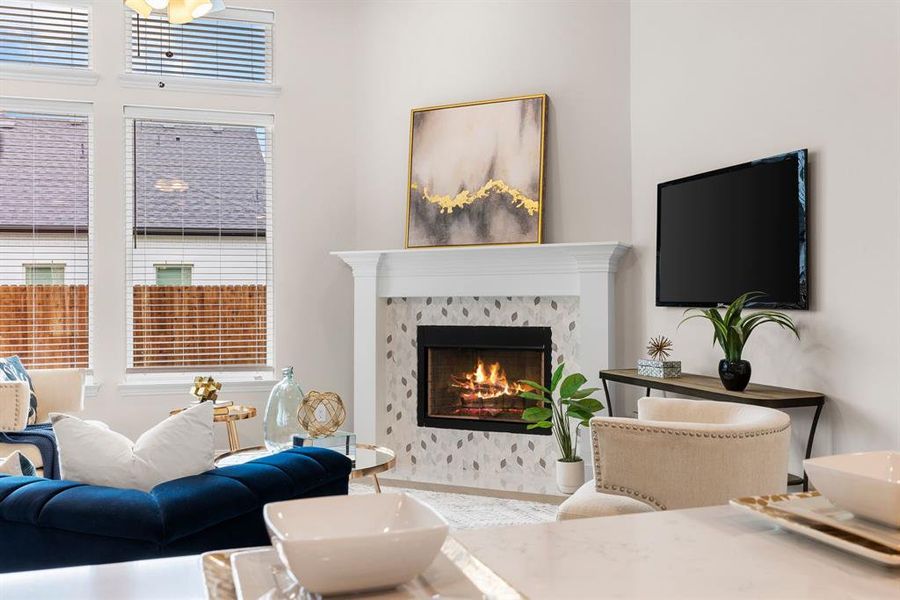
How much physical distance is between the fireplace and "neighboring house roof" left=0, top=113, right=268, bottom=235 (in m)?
1.58

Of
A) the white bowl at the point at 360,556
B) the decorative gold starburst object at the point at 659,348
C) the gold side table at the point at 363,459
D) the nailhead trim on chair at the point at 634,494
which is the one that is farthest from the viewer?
the decorative gold starburst object at the point at 659,348

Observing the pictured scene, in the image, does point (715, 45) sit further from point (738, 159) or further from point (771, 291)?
point (771, 291)

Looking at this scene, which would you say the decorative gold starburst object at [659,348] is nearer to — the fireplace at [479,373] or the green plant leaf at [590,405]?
the green plant leaf at [590,405]

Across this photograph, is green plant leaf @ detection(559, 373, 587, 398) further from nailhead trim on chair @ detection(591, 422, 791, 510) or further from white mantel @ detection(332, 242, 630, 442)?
nailhead trim on chair @ detection(591, 422, 791, 510)

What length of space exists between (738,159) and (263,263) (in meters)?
3.31

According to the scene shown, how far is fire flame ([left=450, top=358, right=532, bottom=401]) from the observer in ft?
17.0

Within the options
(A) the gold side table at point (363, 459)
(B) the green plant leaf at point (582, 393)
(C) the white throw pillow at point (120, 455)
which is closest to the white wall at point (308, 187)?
(A) the gold side table at point (363, 459)

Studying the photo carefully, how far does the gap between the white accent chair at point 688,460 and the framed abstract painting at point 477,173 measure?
8.61 feet

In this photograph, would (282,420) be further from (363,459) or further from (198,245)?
(198,245)

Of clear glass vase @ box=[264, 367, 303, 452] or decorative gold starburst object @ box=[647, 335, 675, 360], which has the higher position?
decorative gold starburst object @ box=[647, 335, 675, 360]

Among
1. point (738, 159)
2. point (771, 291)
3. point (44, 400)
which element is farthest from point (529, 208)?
point (44, 400)

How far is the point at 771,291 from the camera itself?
359 cm

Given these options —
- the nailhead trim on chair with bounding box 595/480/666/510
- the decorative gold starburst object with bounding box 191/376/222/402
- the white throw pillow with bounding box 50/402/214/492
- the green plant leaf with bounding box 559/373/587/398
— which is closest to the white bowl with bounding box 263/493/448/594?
the white throw pillow with bounding box 50/402/214/492

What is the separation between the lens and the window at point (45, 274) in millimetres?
5363
